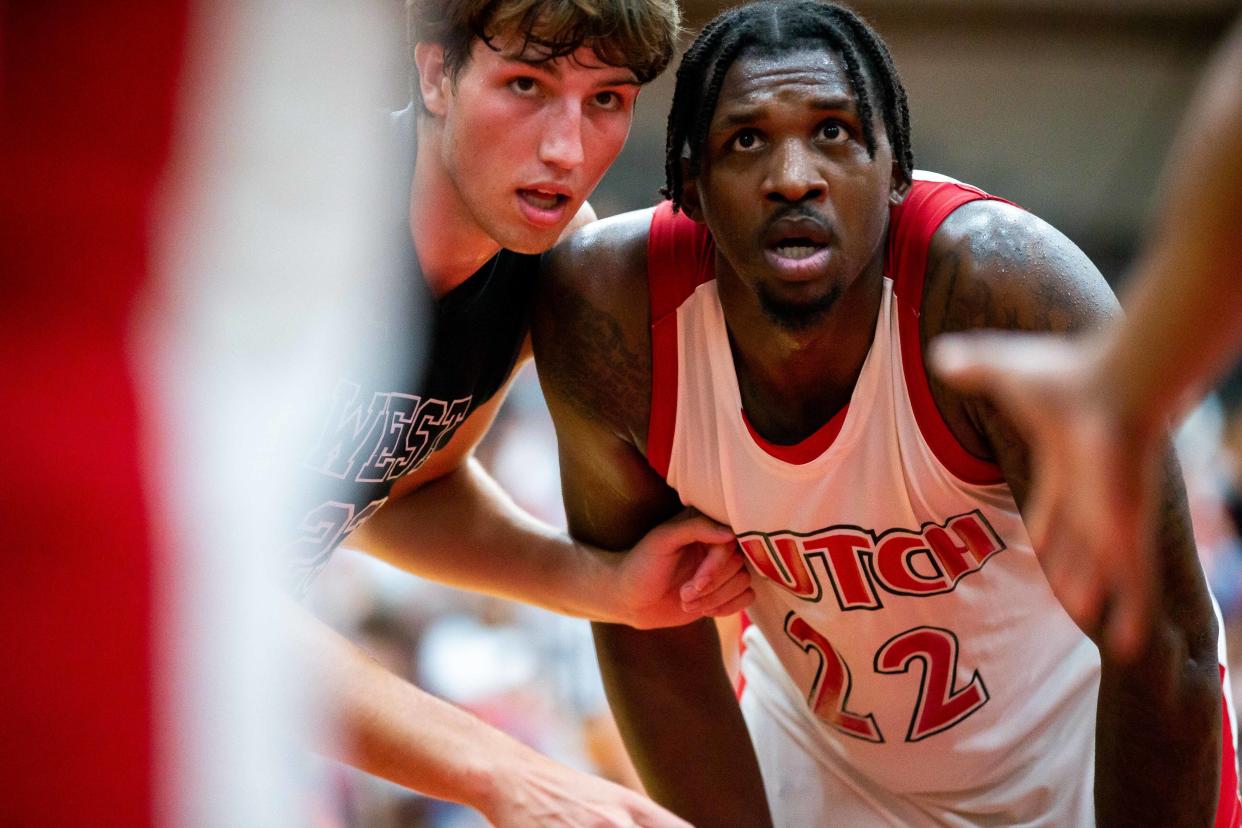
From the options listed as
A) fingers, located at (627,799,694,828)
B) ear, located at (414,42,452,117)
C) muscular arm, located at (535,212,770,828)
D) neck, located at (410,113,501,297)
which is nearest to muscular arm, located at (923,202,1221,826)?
muscular arm, located at (535,212,770,828)

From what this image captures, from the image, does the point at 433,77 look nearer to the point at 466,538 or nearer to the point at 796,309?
the point at 796,309

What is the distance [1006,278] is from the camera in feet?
8.01

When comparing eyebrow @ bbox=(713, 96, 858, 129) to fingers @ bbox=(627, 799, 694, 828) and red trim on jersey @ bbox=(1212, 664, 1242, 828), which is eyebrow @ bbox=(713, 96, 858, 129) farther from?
red trim on jersey @ bbox=(1212, 664, 1242, 828)

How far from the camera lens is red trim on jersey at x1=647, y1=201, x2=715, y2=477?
2941mm

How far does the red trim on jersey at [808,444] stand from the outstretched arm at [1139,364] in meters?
1.32

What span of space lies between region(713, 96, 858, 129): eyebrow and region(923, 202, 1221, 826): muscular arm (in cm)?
29

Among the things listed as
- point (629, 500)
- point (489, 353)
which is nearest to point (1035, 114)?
point (629, 500)

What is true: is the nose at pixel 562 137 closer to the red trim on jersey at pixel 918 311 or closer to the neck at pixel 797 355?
the neck at pixel 797 355

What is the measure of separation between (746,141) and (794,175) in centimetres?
16

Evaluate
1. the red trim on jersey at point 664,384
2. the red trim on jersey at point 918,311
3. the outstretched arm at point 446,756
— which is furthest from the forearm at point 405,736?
the red trim on jersey at point 918,311

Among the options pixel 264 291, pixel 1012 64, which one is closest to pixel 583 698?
pixel 264 291

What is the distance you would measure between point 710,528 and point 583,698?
3503 mm

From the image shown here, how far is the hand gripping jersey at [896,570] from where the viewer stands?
2.69 m

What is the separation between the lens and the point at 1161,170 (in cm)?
1103
